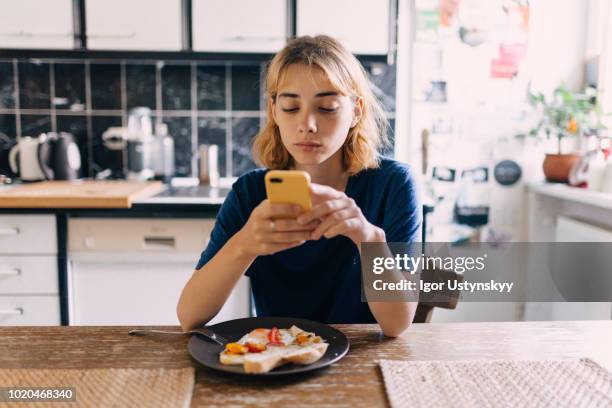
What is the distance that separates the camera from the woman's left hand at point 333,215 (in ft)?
2.80

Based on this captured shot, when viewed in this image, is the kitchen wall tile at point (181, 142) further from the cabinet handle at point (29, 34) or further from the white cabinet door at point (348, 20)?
the white cabinet door at point (348, 20)

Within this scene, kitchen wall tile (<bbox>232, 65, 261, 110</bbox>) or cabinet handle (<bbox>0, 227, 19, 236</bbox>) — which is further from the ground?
kitchen wall tile (<bbox>232, 65, 261, 110</bbox>)

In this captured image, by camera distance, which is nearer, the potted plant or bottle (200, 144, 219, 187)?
the potted plant

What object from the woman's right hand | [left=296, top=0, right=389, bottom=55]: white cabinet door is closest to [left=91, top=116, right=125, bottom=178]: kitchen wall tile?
[left=296, top=0, right=389, bottom=55]: white cabinet door

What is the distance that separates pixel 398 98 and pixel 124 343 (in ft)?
6.60

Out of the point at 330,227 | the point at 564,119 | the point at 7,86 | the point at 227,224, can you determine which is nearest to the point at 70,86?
the point at 7,86

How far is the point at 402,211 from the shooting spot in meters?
1.18

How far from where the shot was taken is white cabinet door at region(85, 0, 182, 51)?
2.29 m

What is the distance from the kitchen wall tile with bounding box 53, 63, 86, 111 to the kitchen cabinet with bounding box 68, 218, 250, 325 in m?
0.79

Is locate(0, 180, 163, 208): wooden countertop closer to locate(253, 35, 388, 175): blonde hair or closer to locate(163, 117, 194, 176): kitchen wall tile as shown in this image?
locate(163, 117, 194, 176): kitchen wall tile

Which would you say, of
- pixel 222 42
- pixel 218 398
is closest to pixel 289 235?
pixel 218 398

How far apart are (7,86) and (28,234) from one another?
0.94 metres

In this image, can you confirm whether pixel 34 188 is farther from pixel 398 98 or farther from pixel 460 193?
pixel 460 193

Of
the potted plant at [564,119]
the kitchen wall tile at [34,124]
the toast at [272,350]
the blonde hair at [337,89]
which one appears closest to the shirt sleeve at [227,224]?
the blonde hair at [337,89]
